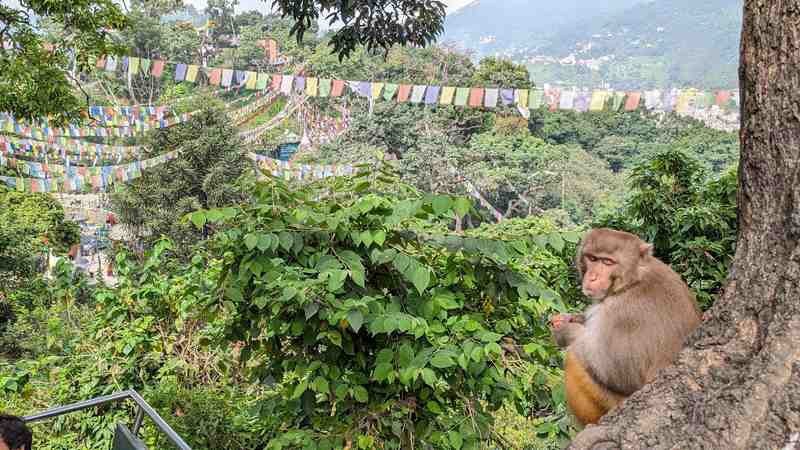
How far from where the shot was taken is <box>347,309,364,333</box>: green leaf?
1.83 meters

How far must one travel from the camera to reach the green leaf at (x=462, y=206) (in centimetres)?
186

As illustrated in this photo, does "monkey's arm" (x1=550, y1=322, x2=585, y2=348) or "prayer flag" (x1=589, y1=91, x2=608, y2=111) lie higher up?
"prayer flag" (x1=589, y1=91, x2=608, y2=111)

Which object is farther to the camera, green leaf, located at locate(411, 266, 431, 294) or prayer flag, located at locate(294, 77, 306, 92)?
prayer flag, located at locate(294, 77, 306, 92)

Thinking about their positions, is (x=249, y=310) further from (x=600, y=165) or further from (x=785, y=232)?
(x=600, y=165)

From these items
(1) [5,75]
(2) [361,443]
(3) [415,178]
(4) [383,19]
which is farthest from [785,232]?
(3) [415,178]

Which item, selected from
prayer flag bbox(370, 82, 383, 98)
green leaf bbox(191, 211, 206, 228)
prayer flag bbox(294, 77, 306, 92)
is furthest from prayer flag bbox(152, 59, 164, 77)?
green leaf bbox(191, 211, 206, 228)

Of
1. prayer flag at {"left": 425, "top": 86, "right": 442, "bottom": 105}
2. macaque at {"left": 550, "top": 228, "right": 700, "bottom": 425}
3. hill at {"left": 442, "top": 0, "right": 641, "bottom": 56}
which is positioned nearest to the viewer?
macaque at {"left": 550, "top": 228, "right": 700, "bottom": 425}

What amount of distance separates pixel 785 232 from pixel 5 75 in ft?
20.3

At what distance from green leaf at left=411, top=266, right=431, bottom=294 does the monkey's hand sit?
1.09 ft

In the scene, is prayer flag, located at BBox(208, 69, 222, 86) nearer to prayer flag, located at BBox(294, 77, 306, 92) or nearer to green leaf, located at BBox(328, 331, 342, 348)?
prayer flag, located at BBox(294, 77, 306, 92)

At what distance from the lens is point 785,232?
979 millimetres

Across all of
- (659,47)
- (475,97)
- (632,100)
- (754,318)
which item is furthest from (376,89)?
(659,47)

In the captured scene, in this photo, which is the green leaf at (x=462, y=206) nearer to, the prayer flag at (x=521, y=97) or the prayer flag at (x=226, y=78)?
the prayer flag at (x=521, y=97)

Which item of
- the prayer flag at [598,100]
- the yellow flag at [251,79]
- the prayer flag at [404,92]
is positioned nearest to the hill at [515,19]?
the prayer flag at [404,92]
